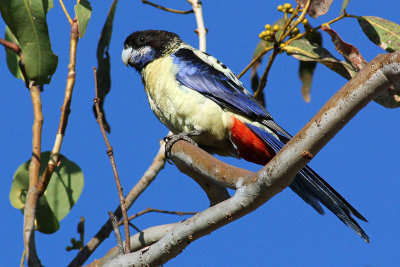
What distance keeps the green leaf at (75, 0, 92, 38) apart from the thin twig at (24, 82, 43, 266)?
0.42 metres

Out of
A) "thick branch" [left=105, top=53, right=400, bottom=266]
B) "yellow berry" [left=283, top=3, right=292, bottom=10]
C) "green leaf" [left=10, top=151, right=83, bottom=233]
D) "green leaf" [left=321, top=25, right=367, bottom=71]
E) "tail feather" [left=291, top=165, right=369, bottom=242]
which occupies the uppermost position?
"yellow berry" [left=283, top=3, right=292, bottom=10]

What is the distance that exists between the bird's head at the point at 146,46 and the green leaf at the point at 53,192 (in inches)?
38.1

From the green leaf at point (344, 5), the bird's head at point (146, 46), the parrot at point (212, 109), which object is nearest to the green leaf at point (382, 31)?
the green leaf at point (344, 5)

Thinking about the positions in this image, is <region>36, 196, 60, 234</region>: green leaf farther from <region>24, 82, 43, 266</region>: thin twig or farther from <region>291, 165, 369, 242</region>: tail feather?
<region>291, 165, 369, 242</region>: tail feather

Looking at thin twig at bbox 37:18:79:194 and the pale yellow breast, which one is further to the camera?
the pale yellow breast

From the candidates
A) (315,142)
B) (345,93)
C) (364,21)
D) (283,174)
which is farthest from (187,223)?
(364,21)

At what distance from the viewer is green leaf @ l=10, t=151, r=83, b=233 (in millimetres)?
3395

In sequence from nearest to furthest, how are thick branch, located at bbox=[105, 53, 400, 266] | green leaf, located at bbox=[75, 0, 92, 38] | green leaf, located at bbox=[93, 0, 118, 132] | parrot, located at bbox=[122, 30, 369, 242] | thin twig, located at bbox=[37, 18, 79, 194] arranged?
1. thick branch, located at bbox=[105, 53, 400, 266]
2. thin twig, located at bbox=[37, 18, 79, 194]
3. green leaf, located at bbox=[75, 0, 92, 38]
4. parrot, located at bbox=[122, 30, 369, 242]
5. green leaf, located at bbox=[93, 0, 118, 132]

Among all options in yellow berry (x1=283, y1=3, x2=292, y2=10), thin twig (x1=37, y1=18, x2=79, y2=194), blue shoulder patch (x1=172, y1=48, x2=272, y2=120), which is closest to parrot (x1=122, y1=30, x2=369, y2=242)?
blue shoulder patch (x1=172, y1=48, x2=272, y2=120)

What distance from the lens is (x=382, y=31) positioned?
12.1 ft

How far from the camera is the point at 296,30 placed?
362 cm

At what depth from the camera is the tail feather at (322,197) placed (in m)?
2.77

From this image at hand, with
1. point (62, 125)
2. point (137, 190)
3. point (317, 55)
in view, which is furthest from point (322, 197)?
point (62, 125)

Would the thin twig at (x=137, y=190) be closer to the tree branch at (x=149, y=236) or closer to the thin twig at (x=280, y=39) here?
the tree branch at (x=149, y=236)
